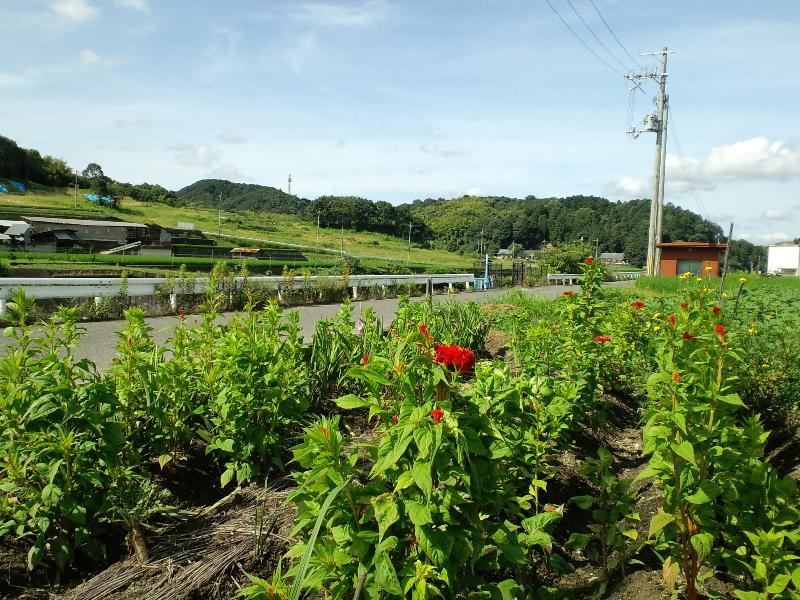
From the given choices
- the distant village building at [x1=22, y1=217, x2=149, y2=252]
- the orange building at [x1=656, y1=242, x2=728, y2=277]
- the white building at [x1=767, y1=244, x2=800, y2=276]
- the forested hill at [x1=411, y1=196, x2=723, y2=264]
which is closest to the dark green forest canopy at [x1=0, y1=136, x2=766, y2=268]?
the forested hill at [x1=411, y1=196, x2=723, y2=264]

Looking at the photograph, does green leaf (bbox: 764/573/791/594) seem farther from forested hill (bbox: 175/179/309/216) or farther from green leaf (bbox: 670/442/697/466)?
forested hill (bbox: 175/179/309/216)

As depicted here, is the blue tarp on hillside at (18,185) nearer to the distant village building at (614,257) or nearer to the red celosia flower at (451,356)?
the distant village building at (614,257)

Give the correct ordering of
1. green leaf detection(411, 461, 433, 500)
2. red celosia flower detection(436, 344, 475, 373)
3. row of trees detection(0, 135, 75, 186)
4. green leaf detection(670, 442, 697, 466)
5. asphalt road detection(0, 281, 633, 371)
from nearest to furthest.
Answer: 1. green leaf detection(411, 461, 433, 500)
2. green leaf detection(670, 442, 697, 466)
3. red celosia flower detection(436, 344, 475, 373)
4. asphalt road detection(0, 281, 633, 371)
5. row of trees detection(0, 135, 75, 186)

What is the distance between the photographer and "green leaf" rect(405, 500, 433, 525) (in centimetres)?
188

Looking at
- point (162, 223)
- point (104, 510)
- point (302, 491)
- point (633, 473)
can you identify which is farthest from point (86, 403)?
point (162, 223)

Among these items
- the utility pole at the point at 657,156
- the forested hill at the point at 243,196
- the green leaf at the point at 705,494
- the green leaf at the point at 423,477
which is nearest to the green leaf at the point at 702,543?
the green leaf at the point at 705,494

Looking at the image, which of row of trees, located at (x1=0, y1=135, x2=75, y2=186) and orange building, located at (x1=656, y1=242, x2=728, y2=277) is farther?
row of trees, located at (x1=0, y1=135, x2=75, y2=186)

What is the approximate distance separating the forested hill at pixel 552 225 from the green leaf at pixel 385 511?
82.6 m

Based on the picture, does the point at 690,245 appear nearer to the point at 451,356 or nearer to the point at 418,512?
the point at 451,356

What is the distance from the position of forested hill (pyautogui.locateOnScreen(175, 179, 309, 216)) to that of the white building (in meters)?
98.6

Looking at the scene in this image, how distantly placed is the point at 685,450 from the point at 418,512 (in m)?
1.29

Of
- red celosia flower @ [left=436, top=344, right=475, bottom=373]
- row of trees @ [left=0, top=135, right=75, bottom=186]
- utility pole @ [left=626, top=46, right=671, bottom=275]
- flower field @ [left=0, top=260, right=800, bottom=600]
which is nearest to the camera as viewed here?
flower field @ [left=0, top=260, right=800, bottom=600]

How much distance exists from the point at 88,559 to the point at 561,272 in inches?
1756

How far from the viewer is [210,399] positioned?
3.74 metres
